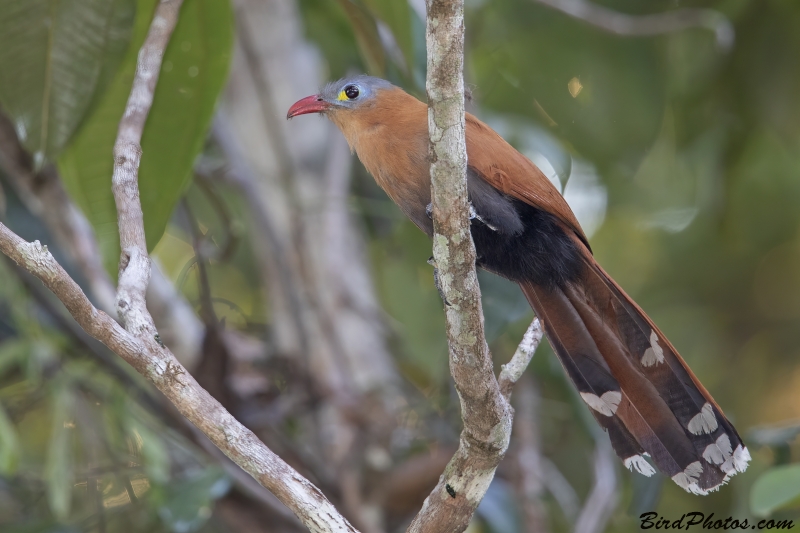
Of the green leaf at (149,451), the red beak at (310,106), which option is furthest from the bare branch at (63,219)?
the red beak at (310,106)

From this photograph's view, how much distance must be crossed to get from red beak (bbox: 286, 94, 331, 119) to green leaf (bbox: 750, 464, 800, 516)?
67.7 inches

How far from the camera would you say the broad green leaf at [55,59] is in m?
2.21

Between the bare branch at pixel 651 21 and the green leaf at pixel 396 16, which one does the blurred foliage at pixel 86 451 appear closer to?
the green leaf at pixel 396 16

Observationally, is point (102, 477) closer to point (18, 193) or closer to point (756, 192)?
point (18, 193)

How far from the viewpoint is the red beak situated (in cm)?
274

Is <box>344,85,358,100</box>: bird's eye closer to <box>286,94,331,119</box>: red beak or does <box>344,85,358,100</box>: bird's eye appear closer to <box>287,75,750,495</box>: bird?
<box>286,94,331,119</box>: red beak

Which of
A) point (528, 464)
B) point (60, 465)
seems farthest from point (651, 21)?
point (60, 465)

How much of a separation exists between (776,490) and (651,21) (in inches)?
83.9

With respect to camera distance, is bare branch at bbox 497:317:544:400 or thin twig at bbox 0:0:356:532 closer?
thin twig at bbox 0:0:356:532

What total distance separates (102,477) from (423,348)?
133cm

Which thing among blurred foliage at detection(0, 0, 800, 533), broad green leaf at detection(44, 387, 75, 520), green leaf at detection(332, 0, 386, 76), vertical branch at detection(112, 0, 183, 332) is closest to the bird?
blurred foliage at detection(0, 0, 800, 533)

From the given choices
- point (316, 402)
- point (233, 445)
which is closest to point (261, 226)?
point (316, 402)

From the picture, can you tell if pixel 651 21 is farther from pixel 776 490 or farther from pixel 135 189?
pixel 135 189

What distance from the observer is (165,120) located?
2439mm
